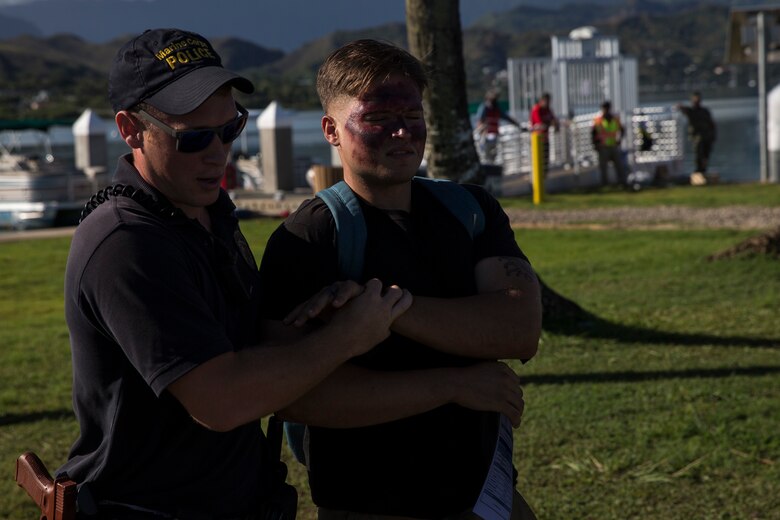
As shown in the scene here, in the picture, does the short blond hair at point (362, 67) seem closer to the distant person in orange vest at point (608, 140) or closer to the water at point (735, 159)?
the distant person in orange vest at point (608, 140)

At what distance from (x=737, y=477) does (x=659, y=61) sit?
17218 centimetres

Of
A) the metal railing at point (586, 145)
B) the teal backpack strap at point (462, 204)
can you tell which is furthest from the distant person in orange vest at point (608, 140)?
the teal backpack strap at point (462, 204)

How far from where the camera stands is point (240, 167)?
31453 mm

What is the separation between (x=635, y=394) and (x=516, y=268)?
411 centimetres

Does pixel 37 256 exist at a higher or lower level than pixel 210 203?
lower

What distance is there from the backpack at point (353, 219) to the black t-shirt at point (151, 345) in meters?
0.24

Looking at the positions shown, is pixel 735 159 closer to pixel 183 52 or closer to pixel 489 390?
pixel 489 390

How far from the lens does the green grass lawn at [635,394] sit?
17.2 ft

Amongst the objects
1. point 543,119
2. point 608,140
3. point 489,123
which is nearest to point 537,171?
point 608,140

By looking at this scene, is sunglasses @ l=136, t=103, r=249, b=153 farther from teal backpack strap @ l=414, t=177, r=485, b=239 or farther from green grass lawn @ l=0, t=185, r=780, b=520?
green grass lawn @ l=0, t=185, r=780, b=520

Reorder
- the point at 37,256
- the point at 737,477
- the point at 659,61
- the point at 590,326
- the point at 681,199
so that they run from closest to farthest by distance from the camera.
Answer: the point at 737,477 → the point at 590,326 → the point at 37,256 → the point at 681,199 → the point at 659,61

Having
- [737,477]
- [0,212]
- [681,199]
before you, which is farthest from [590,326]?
[0,212]

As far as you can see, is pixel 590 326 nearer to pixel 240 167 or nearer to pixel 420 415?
pixel 420 415

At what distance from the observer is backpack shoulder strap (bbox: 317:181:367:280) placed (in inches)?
106
